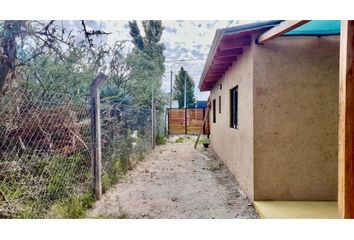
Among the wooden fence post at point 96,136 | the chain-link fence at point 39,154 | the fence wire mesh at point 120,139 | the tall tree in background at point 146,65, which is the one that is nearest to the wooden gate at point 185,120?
the tall tree in background at point 146,65

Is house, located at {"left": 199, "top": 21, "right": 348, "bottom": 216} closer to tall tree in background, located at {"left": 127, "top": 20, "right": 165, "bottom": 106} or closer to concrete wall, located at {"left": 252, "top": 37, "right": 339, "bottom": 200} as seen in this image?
concrete wall, located at {"left": 252, "top": 37, "right": 339, "bottom": 200}

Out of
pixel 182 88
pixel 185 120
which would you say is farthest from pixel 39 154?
pixel 182 88

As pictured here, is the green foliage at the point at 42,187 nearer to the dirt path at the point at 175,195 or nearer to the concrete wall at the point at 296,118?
the dirt path at the point at 175,195

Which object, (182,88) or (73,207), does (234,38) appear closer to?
(73,207)

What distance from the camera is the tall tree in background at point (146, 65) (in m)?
10.1

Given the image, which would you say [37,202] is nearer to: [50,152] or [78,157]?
[50,152]

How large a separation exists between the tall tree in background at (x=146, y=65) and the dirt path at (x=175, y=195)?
3574mm

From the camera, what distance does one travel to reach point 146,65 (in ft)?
36.9

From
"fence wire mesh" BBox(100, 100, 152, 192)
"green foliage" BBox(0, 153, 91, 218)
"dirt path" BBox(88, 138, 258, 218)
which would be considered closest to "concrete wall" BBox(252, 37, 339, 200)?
"dirt path" BBox(88, 138, 258, 218)

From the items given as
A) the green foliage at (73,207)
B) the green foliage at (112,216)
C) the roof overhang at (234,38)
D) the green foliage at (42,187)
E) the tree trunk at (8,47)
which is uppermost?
the roof overhang at (234,38)

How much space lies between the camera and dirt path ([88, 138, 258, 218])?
410cm

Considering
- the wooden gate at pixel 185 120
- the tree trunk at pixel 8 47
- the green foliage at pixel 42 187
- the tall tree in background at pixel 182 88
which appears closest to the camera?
the tree trunk at pixel 8 47

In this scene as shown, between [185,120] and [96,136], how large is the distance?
12955 millimetres
